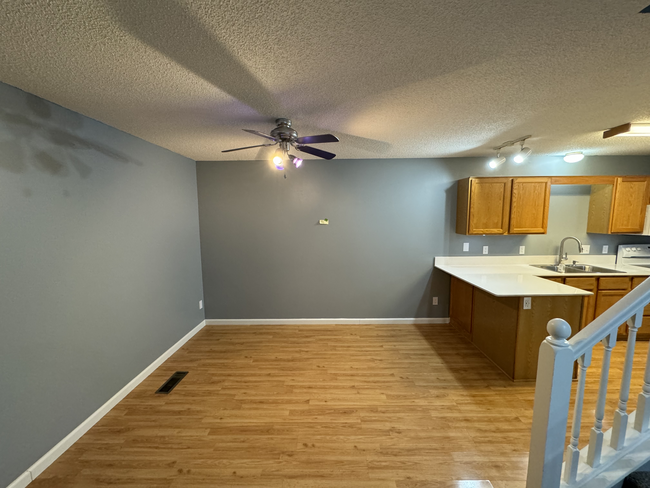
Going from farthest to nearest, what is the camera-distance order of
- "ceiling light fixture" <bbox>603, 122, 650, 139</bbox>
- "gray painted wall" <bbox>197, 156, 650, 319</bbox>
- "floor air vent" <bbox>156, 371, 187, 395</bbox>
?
"gray painted wall" <bbox>197, 156, 650, 319</bbox>, "floor air vent" <bbox>156, 371, 187, 395</bbox>, "ceiling light fixture" <bbox>603, 122, 650, 139</bbox>

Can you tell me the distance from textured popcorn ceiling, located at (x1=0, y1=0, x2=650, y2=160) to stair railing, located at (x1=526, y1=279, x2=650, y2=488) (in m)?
1.19

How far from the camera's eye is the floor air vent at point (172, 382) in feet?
7.98

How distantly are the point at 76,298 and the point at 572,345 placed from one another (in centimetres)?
303

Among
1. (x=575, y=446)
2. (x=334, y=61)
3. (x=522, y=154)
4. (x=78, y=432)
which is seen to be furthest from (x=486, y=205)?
(x=78, y=432)

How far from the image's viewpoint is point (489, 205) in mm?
3383

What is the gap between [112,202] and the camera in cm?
224

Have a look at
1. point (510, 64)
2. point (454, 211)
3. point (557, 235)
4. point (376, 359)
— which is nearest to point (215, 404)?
point (376, 359)

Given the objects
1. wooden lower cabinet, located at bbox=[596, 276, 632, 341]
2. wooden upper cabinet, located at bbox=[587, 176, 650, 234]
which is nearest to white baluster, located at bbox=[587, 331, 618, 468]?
wooden lower cabinet, located at bbox=[596, 276, 632, 341]

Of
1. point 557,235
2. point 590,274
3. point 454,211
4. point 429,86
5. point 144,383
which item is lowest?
point 144,383

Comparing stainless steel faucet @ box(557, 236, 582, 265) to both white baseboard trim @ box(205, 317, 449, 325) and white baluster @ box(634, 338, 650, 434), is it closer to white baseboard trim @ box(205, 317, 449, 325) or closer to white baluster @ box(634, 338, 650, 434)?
white baseboard trim @ box(205, 317, 449, 325)

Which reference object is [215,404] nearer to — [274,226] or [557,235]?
[274,226]

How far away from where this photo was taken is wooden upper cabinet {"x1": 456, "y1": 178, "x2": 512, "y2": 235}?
11.0ft

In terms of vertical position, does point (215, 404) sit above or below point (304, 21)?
below

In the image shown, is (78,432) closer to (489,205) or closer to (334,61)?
(334,61)
